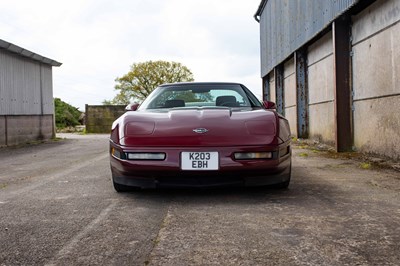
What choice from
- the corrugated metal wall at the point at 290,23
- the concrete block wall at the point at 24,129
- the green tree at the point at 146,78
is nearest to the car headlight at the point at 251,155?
the corrugated metal wall at the point at 290,23

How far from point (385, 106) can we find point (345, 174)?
2.15 metres

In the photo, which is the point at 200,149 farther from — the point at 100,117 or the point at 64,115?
the point at 64,115

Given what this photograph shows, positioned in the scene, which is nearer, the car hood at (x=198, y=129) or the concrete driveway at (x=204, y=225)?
the concrete driveway at (x=204, y=225)

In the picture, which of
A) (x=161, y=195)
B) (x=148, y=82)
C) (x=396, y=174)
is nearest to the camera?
(x=161, y=195)

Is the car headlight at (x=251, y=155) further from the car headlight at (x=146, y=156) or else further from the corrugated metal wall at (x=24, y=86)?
the corrugated metal wall at (x=24, y=86)

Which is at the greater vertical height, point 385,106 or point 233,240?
point 385,106

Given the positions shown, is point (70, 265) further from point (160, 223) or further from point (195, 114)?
point (195, 114)

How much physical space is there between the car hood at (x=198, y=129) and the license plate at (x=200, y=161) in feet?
0.30

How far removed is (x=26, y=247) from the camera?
2.44 meters

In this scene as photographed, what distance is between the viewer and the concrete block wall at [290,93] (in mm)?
14406

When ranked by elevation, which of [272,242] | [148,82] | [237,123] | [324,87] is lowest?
[272,242]

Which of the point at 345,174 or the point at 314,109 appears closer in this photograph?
the point at 345,174

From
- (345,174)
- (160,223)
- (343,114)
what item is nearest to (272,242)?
(160,223)

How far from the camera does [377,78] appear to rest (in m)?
7.25
